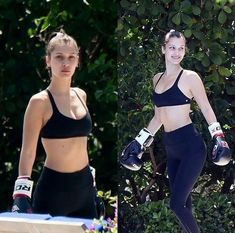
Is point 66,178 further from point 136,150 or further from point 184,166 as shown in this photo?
point 184,166

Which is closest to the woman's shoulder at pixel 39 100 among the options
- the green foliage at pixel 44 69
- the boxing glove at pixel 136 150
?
the boxing glove at pixel 136 150

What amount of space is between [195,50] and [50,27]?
3.13m

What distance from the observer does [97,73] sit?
23.7ft

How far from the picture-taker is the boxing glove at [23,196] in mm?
4477

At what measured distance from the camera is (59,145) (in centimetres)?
451

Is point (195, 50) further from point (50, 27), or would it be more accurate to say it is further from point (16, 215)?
point (50, 27)

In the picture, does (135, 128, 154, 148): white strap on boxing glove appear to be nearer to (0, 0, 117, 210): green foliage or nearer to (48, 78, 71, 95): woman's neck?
(48, 78, 71, 95): woman's neck

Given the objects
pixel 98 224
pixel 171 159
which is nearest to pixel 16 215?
pixel 98 224

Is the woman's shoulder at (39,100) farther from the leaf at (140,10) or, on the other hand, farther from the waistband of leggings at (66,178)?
the leaf at (140,10)

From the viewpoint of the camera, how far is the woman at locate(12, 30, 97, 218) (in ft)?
14.7

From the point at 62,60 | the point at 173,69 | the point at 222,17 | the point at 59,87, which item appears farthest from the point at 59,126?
the point at 222,17

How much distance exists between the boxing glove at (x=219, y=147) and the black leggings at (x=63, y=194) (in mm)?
788

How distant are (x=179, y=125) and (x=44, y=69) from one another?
3.29 m

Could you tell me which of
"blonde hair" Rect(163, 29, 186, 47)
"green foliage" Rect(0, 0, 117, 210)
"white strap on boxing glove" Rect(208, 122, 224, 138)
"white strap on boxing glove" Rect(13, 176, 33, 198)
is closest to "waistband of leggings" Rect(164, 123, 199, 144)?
"white strap on boxing glove" Rect(208, 122, 224, 138)
